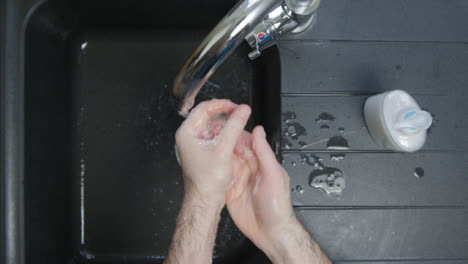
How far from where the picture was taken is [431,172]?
0.67 m

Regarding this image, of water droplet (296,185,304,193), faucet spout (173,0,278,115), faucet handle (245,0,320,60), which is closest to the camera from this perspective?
faucet spout (173,0,278,115)

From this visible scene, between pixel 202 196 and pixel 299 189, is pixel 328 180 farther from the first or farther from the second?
pixel 202 196

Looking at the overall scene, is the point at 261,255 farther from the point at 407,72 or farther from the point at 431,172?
the point at 407,72

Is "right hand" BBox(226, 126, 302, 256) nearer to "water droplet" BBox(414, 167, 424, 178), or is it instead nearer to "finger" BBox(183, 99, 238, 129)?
"finger" BBox(183, 99, 238, 129)

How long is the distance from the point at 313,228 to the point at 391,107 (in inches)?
11.4


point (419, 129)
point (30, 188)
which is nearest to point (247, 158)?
point (419, 129)

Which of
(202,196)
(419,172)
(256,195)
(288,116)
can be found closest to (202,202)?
(202,196)

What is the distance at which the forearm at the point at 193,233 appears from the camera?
601 millimetres

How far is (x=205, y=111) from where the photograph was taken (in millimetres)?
604

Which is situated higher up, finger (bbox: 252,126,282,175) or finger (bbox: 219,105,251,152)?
finger (bbox: 219,105,251,152)

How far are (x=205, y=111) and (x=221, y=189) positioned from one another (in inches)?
6.1

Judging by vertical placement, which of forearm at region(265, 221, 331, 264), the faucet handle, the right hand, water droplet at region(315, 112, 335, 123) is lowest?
forearm at region(265, 221, 331, 264)

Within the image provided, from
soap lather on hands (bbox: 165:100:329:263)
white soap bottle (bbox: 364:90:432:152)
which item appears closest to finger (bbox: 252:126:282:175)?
soap lather on hands (bbox: 165:100:329:263)

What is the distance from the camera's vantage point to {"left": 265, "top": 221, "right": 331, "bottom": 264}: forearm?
2.01 ft
